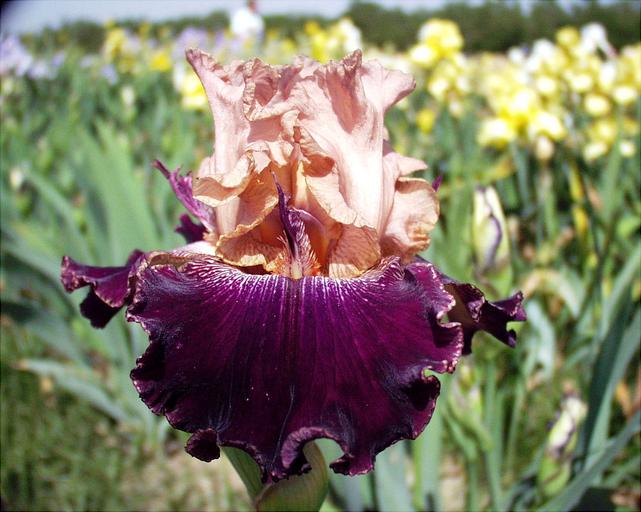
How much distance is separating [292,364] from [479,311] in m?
0.24

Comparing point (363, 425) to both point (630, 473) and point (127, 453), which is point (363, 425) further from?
point (127, 453)

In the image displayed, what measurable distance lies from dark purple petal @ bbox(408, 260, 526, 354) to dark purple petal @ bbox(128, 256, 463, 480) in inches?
2.7

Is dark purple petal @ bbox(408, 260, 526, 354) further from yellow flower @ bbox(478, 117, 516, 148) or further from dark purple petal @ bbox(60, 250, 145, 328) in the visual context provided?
yellow flower @ bbox(478, 117, 516, 148)

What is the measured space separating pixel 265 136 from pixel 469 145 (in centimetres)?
250

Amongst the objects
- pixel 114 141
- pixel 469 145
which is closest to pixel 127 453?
pixel 114 141

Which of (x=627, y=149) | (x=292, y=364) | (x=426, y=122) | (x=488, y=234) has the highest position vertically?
(x=292, y=364)

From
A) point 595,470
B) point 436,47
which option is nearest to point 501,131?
point 436,47

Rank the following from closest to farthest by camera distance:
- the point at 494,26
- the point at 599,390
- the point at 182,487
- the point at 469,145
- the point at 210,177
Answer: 1. the point at 210,177
2. the point at 599,390
3. the point at 182,487
4. the point at 469,145
5. the point at 494,26

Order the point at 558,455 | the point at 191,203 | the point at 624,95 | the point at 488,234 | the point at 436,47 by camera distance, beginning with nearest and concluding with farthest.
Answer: the point at 191,203 → the point at 558,455 → the point at 488,234 → the point at 624,95 → the point at 436,47

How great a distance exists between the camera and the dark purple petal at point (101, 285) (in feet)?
2.52

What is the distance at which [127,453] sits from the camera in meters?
1.90

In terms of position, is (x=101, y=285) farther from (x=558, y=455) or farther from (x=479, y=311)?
(x=558, y=455)

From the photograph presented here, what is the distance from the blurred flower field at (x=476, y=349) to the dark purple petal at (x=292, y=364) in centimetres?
43

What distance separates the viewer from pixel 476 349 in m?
1.36
